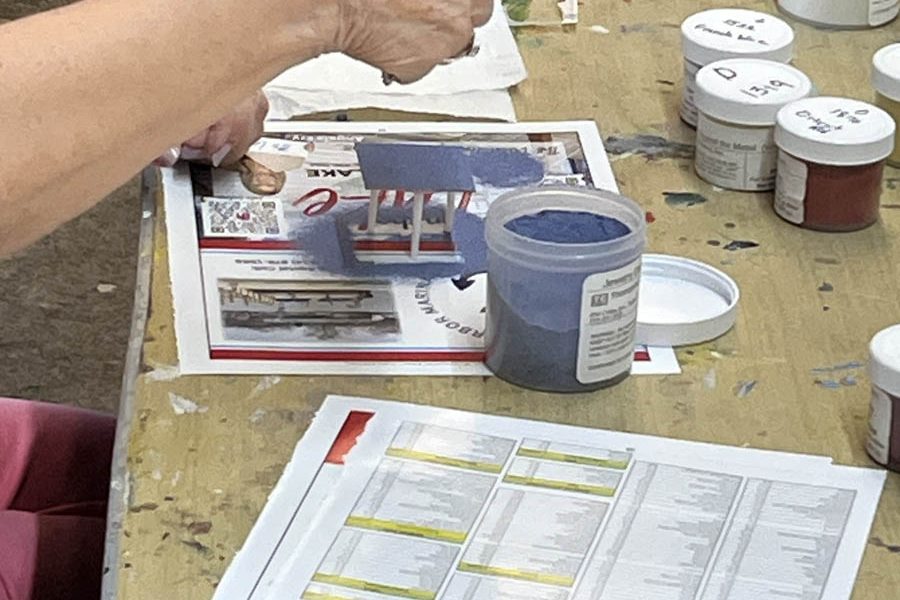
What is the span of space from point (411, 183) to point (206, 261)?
15 centimetres

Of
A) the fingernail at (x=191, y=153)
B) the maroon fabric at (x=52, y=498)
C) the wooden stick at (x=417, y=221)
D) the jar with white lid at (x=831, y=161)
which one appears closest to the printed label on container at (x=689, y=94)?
the jar with white lid at (x=831, y=161)

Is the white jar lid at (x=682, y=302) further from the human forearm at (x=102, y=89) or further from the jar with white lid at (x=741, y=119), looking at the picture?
the human forearm at (x=102, y=89)

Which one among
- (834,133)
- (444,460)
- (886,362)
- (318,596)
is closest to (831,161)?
(834,133)

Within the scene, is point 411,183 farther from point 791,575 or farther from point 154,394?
point 791,575

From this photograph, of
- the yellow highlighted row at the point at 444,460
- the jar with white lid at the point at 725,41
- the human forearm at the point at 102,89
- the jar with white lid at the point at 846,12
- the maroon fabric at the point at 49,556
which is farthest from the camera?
the jar with white lid at the point at 846,12

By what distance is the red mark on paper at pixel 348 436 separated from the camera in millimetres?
805


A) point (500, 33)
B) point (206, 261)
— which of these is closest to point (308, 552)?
point (206, 261)

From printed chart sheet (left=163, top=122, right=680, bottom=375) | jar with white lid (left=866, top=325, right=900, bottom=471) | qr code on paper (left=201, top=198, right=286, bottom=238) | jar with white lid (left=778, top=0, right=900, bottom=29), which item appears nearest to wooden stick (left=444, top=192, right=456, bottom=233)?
printed chart sheet (left=163, top=122, right=680, bottom=375)

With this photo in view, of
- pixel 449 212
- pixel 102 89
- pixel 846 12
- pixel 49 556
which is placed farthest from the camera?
pixel 846 12

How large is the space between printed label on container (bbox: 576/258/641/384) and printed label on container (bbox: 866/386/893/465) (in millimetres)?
141

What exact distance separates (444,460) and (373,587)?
0.11m

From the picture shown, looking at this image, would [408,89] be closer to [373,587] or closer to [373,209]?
[373,209]

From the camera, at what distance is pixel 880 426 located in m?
0.80

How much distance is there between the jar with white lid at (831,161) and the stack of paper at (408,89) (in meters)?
0.24
